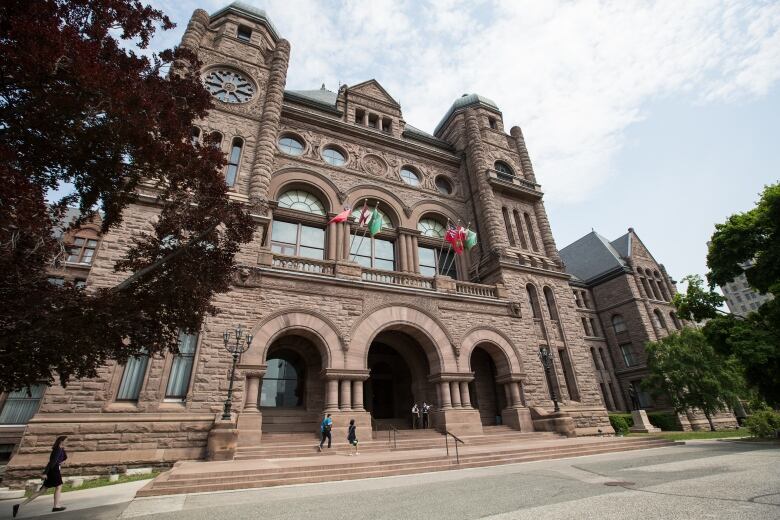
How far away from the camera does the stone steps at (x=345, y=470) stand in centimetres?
746

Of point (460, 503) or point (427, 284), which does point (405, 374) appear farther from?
point (460, 503)

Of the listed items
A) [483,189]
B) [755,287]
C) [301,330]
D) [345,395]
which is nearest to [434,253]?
[483,189]

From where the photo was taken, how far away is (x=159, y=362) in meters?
12.4

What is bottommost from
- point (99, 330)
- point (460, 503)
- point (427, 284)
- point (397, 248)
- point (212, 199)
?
point (460, 503)

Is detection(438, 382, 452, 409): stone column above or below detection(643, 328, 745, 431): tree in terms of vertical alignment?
below

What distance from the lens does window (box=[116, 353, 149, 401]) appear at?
1195cm

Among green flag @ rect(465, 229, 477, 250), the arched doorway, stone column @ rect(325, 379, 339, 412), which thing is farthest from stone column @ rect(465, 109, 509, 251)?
stone column @ rect(325, 379, 339, 412)

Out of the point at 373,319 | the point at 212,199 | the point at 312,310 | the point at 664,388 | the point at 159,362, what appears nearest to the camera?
the point at 212,199

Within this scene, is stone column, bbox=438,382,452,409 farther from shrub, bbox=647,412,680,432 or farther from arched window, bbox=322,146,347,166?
shrub, bbox=647,412,680,432

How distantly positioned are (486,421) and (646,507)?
1449cm

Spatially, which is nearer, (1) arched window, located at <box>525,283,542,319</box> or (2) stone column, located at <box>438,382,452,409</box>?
(2) stone column, located at <box>438,382,452,409</box>

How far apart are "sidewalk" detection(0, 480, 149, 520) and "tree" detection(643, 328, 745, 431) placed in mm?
30861

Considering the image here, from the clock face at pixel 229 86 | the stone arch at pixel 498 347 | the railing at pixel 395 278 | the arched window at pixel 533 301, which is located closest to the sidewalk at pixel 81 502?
the railing at pixel 395 278

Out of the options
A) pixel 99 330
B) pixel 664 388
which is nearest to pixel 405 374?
pixel 99 330
